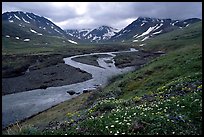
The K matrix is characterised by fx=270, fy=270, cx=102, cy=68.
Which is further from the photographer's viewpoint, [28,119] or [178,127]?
[28,119]

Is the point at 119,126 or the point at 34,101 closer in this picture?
the point at 119,126

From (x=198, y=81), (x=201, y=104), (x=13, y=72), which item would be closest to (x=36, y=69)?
(x=13, y=72)

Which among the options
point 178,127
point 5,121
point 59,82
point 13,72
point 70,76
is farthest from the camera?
point 13,72

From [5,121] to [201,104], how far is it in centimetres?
3635

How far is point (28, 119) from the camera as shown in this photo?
45094 mm

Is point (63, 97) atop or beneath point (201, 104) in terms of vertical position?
beneath

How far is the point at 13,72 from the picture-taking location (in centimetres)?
9894

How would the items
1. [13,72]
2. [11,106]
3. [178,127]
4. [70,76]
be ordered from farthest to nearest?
[13,72], [70,76], [11,106], [178,127]

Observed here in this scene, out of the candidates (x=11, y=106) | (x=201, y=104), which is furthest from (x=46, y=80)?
(x=201, y=104)

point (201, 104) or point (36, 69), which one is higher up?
point (201, 104)

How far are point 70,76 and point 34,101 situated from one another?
2976cm

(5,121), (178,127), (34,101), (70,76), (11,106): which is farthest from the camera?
(70,76)

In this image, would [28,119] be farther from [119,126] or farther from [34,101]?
[119,126]

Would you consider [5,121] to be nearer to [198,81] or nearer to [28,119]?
[28,119]
